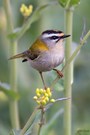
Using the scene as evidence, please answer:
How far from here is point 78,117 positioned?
12.4 feet

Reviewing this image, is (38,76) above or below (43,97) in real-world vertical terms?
below

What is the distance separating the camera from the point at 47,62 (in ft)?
7.94

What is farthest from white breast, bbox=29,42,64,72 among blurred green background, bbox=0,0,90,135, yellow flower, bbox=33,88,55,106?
blurred green background, bbox=0,0,90,135

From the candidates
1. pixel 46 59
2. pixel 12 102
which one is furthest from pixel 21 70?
pixel 46 59

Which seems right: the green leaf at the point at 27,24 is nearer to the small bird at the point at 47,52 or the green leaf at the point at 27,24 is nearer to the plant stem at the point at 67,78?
the small bird at the point at 47,52

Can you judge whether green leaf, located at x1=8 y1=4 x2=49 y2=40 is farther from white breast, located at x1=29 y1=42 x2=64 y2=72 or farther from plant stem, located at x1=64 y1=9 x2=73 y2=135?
plant stem, located at x1=64 y1=9 x2=73 y2=135

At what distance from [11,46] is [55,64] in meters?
0.53

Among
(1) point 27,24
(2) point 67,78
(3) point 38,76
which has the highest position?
(1) point 27,24

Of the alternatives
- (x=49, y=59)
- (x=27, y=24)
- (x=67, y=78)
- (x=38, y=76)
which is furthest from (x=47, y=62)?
(x=38, y=76)

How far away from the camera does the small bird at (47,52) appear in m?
2.36

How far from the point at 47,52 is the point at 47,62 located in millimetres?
114

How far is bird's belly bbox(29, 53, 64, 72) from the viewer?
233cm

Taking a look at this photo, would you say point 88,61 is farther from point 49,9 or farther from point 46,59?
point 46,59

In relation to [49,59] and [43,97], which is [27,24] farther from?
[43,97]
